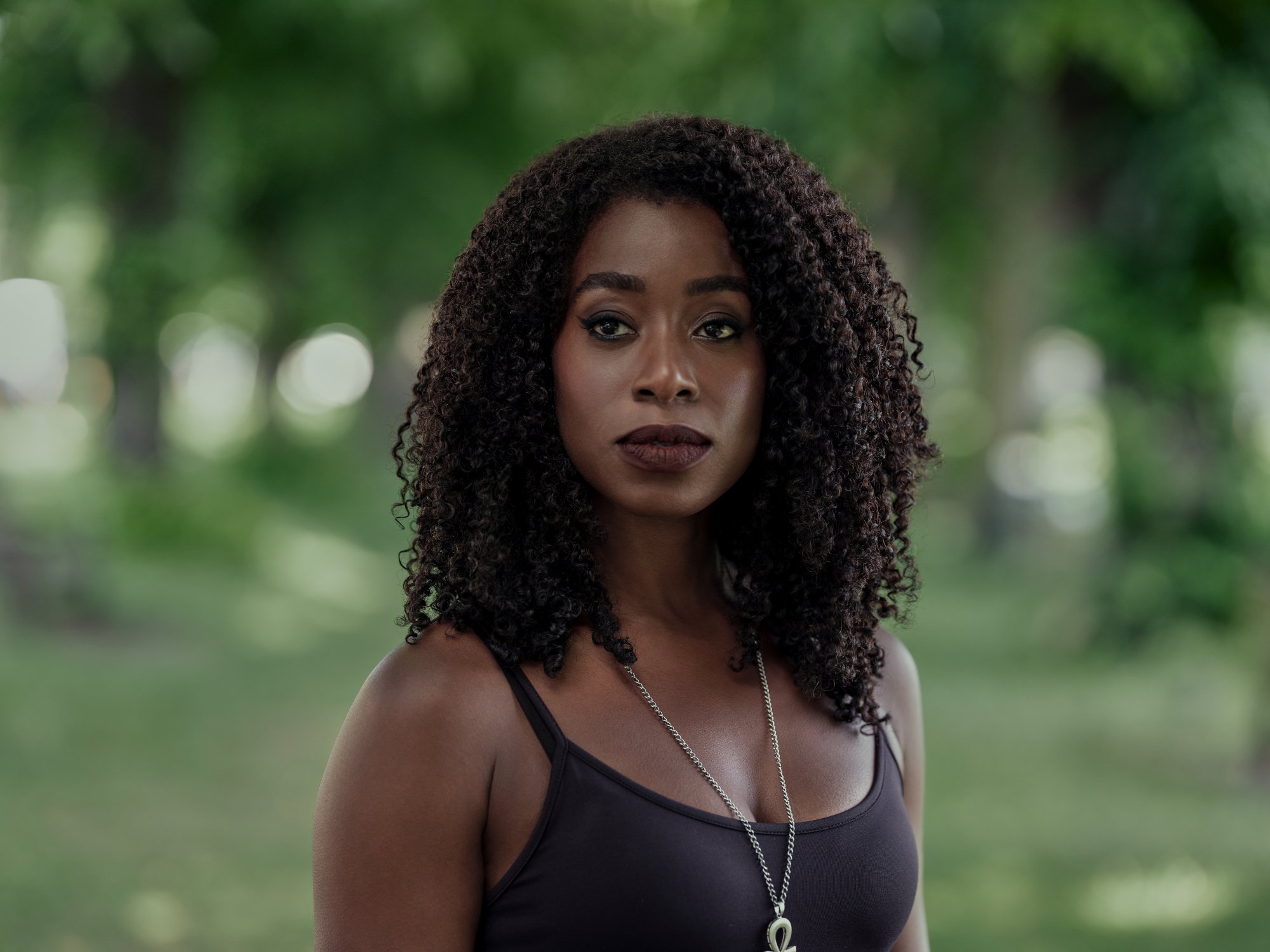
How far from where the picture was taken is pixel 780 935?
1817 millimetres

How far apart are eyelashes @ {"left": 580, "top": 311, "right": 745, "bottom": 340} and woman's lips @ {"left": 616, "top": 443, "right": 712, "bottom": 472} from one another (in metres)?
0.14

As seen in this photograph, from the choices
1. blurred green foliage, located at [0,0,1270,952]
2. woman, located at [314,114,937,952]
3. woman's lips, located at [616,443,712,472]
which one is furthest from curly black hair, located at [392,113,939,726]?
blurred green foliage, located at [0,0,1270,952]

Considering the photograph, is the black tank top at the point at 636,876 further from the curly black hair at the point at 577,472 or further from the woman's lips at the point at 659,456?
the woman's lips at the point at 659,456

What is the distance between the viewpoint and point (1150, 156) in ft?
28.1

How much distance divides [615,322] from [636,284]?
2.4 inches

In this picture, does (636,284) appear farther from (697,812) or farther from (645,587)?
(697,812)

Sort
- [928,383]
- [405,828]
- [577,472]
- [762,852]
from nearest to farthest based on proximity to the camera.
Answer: [405,828]
[762,852]
[577,472]
[928,383]

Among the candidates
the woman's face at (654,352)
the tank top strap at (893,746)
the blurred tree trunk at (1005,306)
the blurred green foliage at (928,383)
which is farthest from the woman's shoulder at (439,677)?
the blurred tree trunk at (1005,306)

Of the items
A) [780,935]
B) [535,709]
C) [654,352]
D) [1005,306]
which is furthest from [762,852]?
[1005,306]

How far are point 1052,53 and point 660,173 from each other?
22.0ft

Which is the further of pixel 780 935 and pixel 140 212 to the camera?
pixel 140 212

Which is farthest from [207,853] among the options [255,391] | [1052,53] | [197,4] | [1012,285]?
[255,391]

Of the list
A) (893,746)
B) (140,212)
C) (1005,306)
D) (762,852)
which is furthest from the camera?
(1005,306)

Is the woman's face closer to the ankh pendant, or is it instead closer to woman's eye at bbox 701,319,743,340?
woman's eye at bbox 701,319,743,340
